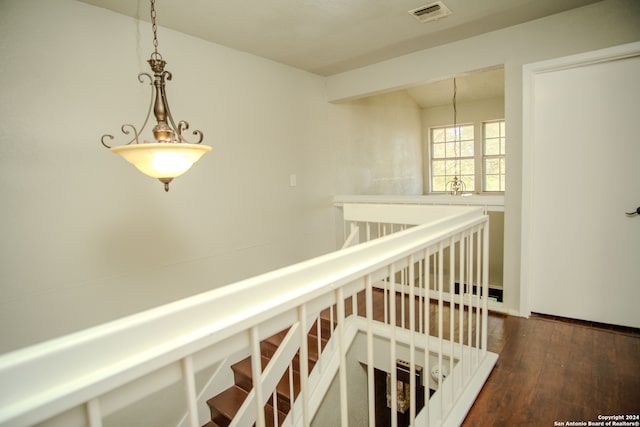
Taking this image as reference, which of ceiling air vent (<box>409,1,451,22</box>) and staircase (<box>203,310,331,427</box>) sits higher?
ceiling air vent (<box>409,1,451,22</box>)

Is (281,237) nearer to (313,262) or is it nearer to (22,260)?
(22,260)

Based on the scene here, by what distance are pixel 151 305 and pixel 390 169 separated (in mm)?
3754

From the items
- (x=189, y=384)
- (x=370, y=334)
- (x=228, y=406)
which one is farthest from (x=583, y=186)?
(x=228, y=406)

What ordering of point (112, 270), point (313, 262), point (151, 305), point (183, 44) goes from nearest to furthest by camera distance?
point (313, 262) < point (112, 270) < point (151, 305) < point (183, 44)

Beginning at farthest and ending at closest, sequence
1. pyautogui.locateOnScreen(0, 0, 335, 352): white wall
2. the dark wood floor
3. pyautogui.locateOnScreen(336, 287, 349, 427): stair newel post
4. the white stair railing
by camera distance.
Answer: pyautogui.locateOnScreen(0, 0, 335, 352): white wall < the dark wood floor < pyautogui.locateOnScreen(336, 287, 349, 427): stair newel post < the white stair railing

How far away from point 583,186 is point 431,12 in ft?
5.51

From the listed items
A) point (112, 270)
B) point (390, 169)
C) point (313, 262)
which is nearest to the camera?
point (313, 262)

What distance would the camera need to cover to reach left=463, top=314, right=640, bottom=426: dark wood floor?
169 centimetres

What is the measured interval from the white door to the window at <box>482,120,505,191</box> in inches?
134

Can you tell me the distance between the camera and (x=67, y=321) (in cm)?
203

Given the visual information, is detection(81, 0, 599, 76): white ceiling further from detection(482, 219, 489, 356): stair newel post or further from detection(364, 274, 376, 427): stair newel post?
detection(364, 274, 376, 427): stair newel post

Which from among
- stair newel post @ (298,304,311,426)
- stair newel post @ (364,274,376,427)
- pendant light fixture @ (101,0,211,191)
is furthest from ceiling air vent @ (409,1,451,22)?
stair newel post @ (298,304,311,426)

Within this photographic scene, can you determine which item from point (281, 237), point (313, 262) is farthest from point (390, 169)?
point (313, 262)

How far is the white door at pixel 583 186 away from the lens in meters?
2.39
